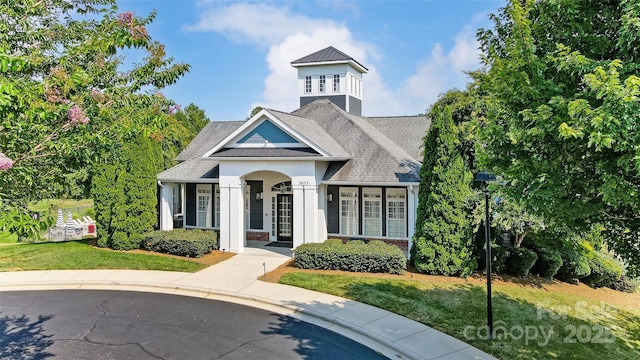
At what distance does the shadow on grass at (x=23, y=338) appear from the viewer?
8.52 meters

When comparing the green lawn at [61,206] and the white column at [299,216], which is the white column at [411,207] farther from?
the green lawn at [61,206]

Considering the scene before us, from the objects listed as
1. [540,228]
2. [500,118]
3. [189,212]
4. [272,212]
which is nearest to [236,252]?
[272,212]

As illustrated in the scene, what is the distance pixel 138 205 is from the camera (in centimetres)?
1841

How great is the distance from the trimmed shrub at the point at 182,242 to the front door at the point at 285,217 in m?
3.37

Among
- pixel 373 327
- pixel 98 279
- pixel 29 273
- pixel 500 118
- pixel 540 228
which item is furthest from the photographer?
pixel 29 273

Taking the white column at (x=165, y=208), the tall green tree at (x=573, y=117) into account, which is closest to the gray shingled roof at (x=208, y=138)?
Result: the white column at (x=165, y=208)

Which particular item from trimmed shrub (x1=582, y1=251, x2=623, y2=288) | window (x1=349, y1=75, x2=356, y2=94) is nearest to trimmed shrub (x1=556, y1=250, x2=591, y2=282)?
trimmed shrub (x1=582, y1=251, x2=623, y2=288)

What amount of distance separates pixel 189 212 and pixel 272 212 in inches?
163

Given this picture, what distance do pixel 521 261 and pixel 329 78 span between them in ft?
50.4

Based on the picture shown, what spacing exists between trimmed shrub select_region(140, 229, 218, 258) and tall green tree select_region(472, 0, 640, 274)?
42.6ft

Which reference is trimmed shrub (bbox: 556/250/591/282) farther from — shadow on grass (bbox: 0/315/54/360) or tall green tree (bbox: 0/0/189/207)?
shadow on grass (bbox: 0/315/54/360)

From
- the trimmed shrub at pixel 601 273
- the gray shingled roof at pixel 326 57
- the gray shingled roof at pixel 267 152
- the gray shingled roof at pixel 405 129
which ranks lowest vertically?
the trimmed shrub at pixel 601 273

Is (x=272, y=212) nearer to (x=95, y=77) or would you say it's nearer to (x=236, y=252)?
(x=236, y=252)

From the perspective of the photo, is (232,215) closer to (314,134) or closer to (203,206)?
(203,206)
